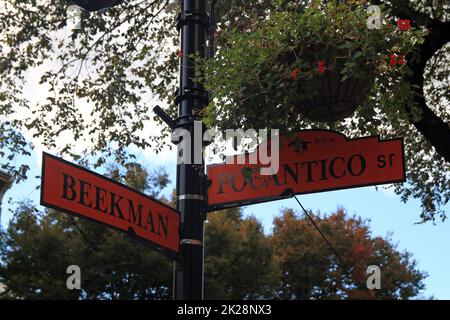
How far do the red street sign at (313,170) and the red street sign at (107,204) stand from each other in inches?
15.9

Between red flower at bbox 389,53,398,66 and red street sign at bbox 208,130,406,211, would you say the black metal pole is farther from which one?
red flower at bbox 389,53,398,66

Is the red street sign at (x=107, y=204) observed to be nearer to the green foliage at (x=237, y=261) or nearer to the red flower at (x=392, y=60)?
the red flower at (x=392, y=60)

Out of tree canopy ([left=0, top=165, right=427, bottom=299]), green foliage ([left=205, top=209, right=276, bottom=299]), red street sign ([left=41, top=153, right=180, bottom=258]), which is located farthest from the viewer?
green foliage ([left=205, top=209, right=276, bottom=299])

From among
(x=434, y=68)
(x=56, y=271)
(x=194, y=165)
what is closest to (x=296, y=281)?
(x=56, y=271)

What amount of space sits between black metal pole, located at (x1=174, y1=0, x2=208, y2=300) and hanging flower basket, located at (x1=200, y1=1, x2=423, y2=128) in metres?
0.42

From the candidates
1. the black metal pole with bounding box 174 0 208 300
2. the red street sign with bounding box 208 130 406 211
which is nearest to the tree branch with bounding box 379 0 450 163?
the red street sign with bounding box 208 130 406 211

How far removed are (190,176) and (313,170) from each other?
870 millimetres

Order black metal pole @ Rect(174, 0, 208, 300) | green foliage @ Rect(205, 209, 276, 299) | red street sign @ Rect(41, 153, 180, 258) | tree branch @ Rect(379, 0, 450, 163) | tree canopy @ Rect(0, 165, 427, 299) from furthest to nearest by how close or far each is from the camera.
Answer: green foliage @ Rect(205, 209, 276, 299) < tree canopy @ Rect(0, 165, 427, 299) < tree branch @ Rect(379, 0, 450, 163) < black metal pole @ Rect(174, 0, 208, 300) < red street sign @ Rect(41, 153, 180, 258)

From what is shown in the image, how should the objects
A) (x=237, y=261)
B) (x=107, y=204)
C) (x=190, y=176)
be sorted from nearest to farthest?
1. (x=107, y=204)
2. (x=190, y=176)
3. (x=237, y=261)

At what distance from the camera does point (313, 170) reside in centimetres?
475

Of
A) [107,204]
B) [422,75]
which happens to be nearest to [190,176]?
[107,204]

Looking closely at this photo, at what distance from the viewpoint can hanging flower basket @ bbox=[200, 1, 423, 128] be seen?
4.26 metres

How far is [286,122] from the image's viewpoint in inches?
178

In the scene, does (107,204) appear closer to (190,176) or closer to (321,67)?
(190,176)
